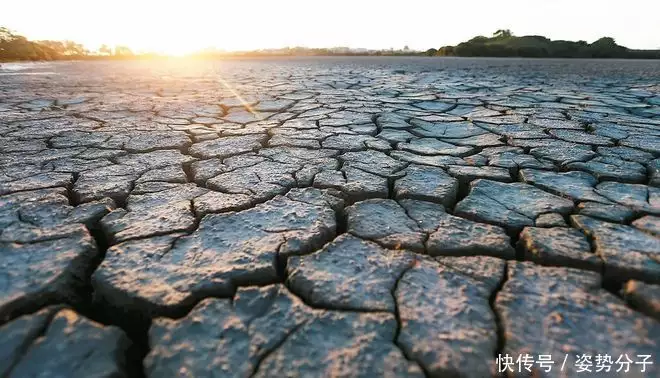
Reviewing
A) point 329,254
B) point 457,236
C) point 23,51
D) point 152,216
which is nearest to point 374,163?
point 457,236

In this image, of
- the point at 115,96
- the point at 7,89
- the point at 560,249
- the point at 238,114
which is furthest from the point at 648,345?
the point at 7,89

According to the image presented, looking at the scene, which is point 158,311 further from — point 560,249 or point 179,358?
point 560,249

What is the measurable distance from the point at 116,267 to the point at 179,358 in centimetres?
38

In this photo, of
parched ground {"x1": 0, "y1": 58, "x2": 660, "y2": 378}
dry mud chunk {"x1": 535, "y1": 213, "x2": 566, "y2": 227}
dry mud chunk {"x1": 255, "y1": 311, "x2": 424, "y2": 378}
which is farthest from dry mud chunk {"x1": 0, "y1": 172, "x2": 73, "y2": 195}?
dry mud chunk {"x1": 535, "y1": 213, "x2": 566, "y2": 227}

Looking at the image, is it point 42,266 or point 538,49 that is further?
point 538,49

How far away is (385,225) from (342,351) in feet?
1.78

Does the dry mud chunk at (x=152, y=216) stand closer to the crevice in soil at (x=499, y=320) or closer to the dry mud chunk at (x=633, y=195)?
the crevice in soil at (x=499, y=320)

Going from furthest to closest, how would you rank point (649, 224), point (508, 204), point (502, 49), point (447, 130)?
1. point (502, 49)
2. point (447, 130)
3. point (508, 204)
4. point (649, 224)

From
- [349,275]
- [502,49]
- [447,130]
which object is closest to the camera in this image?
[349,275]

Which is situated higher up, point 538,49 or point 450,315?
point 538,49

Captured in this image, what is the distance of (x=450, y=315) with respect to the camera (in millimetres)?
874

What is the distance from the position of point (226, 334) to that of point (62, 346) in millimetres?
313

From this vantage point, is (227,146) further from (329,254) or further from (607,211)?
(607,211)

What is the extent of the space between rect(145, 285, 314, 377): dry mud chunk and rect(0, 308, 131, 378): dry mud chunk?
70 mm
